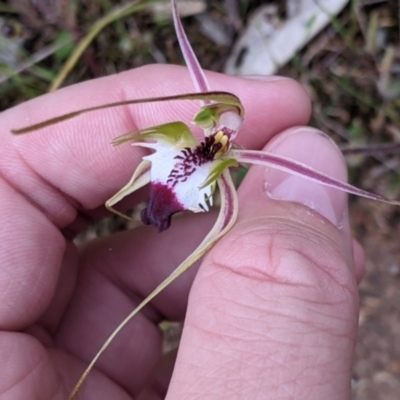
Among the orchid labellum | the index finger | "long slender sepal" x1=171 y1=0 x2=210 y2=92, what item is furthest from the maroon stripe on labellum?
the index finger

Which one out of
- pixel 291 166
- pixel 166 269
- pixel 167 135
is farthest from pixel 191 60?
pixel 166 269

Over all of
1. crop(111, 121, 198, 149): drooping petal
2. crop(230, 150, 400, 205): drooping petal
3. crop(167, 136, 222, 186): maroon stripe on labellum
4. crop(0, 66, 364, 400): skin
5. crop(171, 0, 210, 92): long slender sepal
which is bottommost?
crop(0, 66, 364, 400): skin

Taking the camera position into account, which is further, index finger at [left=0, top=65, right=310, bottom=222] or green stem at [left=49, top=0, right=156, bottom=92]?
green stem at [left=49, top=0, right=156, bottom=92]

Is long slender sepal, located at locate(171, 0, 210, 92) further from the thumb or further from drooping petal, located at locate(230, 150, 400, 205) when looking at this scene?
the thumb

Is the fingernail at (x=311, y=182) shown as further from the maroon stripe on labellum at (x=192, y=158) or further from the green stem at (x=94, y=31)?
the green stem at (x=94, y=31)

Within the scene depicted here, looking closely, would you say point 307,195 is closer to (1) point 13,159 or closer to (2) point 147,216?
(2) point 147,216

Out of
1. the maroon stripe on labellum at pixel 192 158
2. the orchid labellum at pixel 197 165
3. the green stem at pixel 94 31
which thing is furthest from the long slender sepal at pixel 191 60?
the green stem at pixel 94 31

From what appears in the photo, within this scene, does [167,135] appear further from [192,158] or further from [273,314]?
[273,314]
